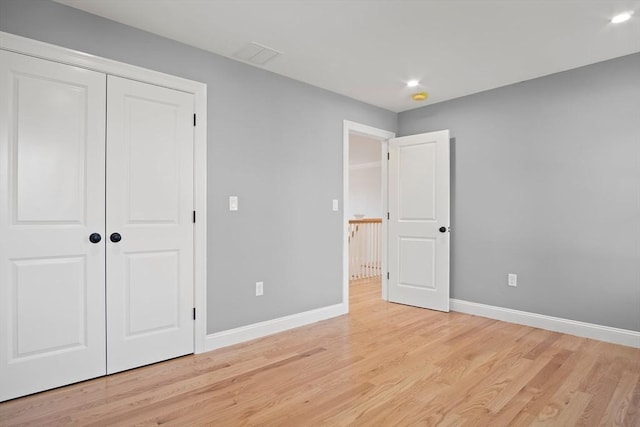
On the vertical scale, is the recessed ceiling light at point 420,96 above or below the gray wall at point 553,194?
above

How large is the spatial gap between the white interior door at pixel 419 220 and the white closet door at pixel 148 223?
8.80 ft

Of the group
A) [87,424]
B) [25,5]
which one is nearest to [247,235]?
[87,424]

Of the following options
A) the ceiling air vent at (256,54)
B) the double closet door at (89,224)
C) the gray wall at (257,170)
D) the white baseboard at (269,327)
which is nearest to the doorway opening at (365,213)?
the gray wall at (257,170)

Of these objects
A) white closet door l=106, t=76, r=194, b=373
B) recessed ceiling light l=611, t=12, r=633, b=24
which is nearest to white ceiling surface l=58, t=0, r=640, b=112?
recessed ceiling light l=611, t=12, r=633, b=24

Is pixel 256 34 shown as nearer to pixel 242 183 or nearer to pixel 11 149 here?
pixel 242 183

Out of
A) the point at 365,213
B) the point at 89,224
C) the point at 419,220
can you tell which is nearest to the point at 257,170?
the point at 89,224

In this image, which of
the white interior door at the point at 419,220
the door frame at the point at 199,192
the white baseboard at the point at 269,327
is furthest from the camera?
the white interior door at the point at 419,220

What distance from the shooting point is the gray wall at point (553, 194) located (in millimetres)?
3125

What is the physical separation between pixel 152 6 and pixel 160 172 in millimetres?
1143

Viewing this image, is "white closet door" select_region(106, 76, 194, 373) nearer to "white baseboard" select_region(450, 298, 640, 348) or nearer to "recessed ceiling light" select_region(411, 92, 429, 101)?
"recessed ceiling light" select_region(411, 92, 429, 101)

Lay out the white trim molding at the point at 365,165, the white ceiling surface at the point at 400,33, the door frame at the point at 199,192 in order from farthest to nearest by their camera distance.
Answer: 1. the white trim molding at the point at 365,165
2. the door frame at the point at 199,192
3. the white ceiling surface at the point at 400,33

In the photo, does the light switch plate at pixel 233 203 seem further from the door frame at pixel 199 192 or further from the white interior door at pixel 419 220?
the white interior door at pixel 419 220

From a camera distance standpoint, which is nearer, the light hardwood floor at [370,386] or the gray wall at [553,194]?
the light hardwood floor at [370,386]

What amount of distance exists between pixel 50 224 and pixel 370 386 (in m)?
2.36
